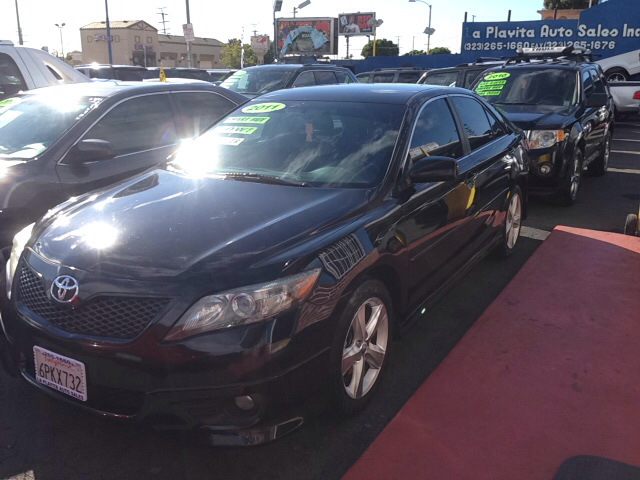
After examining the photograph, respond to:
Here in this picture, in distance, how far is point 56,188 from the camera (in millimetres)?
4516

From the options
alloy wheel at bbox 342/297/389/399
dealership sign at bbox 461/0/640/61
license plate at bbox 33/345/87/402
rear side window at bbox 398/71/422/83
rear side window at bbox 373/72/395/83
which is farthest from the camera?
dealership sign at bbox 461/0/640/61

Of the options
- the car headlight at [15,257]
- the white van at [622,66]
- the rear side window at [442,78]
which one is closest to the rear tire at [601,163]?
the rear side window at [442,78]

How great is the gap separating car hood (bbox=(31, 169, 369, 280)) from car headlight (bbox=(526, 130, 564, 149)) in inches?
178

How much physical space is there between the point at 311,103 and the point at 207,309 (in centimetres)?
205

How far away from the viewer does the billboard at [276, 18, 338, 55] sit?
167ft

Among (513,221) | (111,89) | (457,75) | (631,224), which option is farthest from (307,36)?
(513,221)

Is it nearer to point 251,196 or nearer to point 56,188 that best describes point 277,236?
point 251,196

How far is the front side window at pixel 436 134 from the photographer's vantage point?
12.0ft

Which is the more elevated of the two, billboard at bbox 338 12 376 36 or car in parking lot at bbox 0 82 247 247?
billboard at bbox 338 12 376 36

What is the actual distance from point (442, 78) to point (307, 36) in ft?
130

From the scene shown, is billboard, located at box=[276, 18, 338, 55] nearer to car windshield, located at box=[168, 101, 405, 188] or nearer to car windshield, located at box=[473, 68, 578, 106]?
car windshield, located at box=[473, 68, 578, 106]

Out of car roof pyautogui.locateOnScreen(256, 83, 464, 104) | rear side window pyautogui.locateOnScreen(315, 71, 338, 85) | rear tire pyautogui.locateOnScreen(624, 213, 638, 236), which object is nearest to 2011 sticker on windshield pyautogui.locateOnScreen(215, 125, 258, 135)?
car roof pyautogui.locateOnScreen(256, 83, 464, 104)

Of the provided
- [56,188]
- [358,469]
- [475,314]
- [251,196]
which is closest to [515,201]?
[475,314]

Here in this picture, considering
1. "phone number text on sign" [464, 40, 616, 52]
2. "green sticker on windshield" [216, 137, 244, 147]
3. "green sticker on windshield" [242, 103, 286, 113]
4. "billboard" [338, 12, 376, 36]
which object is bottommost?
"green sticker on windshield" [216, 137, 244, 147]
